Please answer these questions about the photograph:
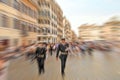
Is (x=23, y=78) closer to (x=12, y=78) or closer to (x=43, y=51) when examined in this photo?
(x=12, y=78)

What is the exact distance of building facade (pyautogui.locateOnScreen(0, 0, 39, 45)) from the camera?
122ft

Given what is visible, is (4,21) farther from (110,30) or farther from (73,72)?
(110,30)

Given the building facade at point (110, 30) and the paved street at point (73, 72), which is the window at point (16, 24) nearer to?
the paved street at point (73, 72)

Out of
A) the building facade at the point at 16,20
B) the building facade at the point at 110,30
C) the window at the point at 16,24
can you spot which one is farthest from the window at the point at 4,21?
the building facade at the point at 110,30

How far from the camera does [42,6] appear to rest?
8419 cm

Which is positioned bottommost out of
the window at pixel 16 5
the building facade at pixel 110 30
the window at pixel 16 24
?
the building facade at pixel 110 30

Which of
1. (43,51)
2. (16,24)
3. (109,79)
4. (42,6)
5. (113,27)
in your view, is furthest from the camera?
(113,27)

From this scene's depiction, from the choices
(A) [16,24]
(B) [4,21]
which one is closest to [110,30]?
(A) [16,24]

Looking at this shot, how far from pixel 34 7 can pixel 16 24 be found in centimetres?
1824

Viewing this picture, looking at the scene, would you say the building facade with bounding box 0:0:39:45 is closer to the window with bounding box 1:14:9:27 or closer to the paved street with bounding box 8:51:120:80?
the window with bounding box 1:14:9:27

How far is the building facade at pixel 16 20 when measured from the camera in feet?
122

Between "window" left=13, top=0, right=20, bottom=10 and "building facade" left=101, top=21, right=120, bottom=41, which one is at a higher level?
"window" left=13, top=0, right=20, bottom=10

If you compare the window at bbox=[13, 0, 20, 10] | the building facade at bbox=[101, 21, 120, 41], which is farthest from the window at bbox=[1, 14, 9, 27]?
the building facade at bbox=[101, 21, 120, 41]

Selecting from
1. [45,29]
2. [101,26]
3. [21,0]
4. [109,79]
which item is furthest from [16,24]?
[101,26]
